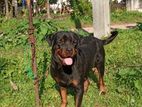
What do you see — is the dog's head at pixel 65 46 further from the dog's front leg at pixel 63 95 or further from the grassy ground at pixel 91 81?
the grassy ground at pixel 91 81

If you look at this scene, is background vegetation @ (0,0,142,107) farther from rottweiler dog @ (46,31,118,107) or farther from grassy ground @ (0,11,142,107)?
rottweiler dog @ (46,31,118,107)

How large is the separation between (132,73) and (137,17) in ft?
50.0

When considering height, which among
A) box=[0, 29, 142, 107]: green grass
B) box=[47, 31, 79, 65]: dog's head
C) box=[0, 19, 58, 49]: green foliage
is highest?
box=[47, 31, 79, 65]: dog's head

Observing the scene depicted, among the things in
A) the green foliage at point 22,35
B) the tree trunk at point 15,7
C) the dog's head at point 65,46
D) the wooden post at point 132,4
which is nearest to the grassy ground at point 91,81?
the green foliage at point 22,35

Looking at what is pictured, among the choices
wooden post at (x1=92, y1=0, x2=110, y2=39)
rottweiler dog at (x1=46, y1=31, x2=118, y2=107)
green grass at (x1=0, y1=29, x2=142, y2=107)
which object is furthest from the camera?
wooden post at (x1=92, y1=0, x2=110, y2=39)

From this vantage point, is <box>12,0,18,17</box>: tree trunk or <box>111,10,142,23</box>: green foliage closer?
<box>111,10,142,23</box>: green foliage

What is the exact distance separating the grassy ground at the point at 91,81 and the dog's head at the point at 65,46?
1.13m

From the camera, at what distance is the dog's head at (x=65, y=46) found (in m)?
4.91

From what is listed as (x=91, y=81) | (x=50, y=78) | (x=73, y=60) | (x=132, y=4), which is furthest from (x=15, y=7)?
(x=73, y=60)

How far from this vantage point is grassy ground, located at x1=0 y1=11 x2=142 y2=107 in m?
6.01

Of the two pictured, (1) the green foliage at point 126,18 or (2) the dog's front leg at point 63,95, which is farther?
(1) the green foliage at point 126,18

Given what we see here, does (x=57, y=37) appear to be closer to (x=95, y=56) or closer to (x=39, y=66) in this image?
(x=95, y=56)

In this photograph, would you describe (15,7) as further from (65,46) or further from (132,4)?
(65,46)

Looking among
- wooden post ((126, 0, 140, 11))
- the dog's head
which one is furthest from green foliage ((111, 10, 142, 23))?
the dog's head
